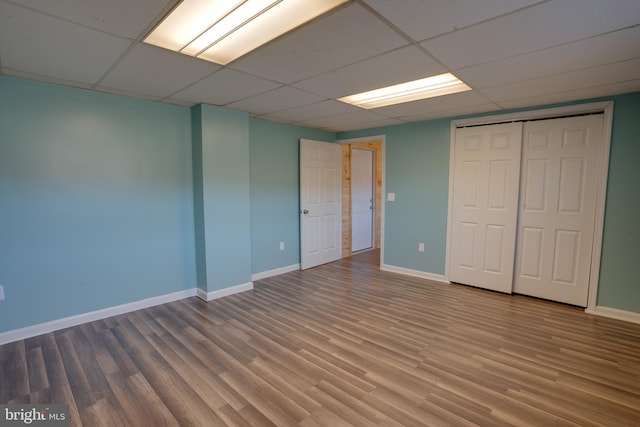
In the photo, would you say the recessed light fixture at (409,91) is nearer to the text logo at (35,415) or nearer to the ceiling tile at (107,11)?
the ceiling tile at (107,11)

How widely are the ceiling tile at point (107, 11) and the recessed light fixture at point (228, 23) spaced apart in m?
0.09

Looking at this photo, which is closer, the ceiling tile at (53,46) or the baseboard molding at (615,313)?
the ceiling tile at (53,46)

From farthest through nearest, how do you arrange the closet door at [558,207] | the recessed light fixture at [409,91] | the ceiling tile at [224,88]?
the closet door at [558,207] → the recessed light fixture at [409,91] → the ceiling tile at [224,88]

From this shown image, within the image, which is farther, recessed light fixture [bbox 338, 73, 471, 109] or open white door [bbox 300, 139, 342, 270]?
open white door [bbox 300, 139, 342, 270]

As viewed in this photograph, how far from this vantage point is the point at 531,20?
162 cm

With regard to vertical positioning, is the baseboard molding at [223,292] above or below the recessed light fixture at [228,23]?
below

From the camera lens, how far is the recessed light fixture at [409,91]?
2.78m

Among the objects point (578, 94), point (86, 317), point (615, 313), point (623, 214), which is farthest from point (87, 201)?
point (615, 313)

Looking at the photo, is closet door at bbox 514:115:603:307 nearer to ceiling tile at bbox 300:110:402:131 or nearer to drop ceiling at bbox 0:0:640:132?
drop ceiling at bbox 0:0:640:132

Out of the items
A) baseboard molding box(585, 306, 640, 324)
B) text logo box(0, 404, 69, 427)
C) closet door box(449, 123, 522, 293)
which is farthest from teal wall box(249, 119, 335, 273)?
baseboard molding box(585, 306, 640, 324)

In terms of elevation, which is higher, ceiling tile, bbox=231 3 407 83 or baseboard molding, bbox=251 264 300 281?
ceiling tile, bbox=231 3 407 83

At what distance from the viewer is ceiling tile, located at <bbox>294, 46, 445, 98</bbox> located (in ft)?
6.91

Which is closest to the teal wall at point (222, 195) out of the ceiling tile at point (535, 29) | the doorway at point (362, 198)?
the ceiling tile at point (535, 29)

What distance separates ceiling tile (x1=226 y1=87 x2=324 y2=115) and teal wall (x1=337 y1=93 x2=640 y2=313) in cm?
183
